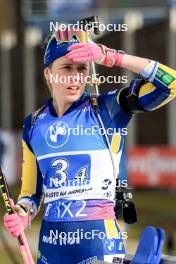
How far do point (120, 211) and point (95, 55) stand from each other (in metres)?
0.86

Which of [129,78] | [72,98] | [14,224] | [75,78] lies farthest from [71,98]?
[129,78]

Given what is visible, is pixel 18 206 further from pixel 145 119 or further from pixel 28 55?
pixel 28 55

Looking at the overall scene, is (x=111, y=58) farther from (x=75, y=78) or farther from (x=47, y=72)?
(x=47, y=72)

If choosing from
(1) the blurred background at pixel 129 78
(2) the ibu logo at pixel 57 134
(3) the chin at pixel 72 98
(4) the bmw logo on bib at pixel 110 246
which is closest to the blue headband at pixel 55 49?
(3) the chin at pixel 72 98

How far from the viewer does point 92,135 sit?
387 cm

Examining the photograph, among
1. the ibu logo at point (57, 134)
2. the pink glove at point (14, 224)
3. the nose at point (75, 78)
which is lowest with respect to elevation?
the pink glove at point (14, 224)

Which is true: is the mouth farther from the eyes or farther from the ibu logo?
the ibu logo

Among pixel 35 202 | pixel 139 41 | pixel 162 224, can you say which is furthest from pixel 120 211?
pixel 139 41

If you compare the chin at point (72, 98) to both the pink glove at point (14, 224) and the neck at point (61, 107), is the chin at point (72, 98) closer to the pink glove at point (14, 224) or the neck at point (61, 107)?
the neck at point (61, 107)

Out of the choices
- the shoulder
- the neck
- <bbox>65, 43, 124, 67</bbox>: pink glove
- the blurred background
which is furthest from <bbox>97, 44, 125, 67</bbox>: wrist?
the blurred background

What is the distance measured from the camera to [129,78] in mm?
18547

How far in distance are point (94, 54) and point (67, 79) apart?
0.25 meters

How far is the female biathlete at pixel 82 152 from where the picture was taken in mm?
3789

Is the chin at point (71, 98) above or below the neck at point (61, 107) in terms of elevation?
above
